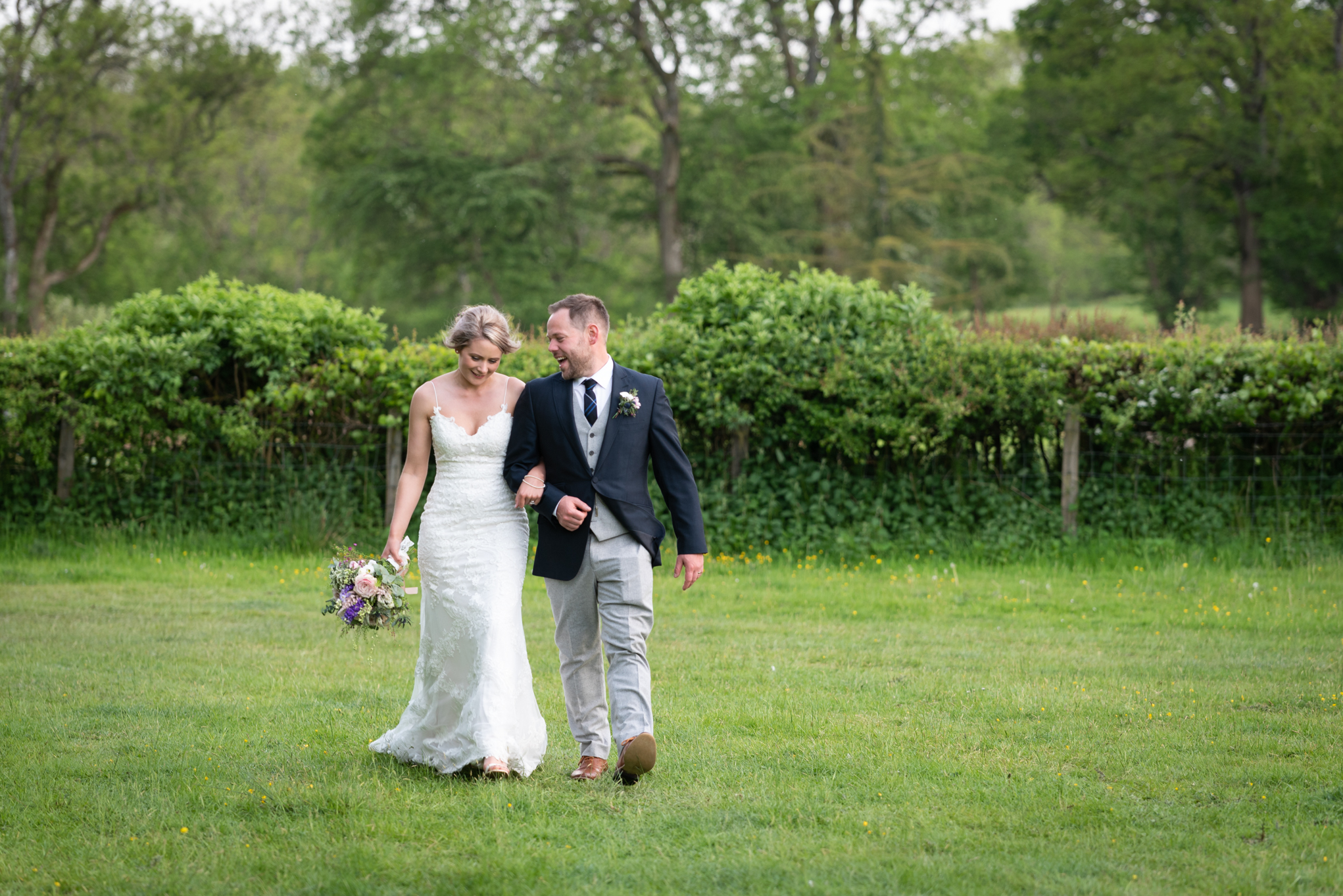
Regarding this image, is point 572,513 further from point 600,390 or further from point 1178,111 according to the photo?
point 1178,111

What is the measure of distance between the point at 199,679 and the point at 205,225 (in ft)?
106

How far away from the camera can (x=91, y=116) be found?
30406mm

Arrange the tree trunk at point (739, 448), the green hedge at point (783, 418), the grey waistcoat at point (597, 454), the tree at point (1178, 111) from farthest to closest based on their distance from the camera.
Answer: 1. the tree at point (1178, 111)
2. the tree trunk at point (739, 448)
3. the green hedge at point (783, 418)
4. the grey waistcoat at point (597, 454)

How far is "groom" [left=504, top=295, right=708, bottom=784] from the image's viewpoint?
483cm

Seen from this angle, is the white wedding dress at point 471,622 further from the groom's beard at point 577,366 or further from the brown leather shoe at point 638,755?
the brown leather shoe at point 638,755

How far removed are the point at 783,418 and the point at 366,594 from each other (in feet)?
22.4

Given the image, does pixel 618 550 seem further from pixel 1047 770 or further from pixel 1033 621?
pixel 1033 621

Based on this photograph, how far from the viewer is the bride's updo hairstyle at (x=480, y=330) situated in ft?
16.3

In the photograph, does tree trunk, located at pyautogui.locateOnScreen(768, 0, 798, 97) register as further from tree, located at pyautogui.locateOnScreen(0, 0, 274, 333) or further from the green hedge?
the green hedge

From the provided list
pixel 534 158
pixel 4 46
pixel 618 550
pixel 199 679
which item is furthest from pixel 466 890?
pixel 4 46

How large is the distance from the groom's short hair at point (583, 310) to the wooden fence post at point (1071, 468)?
283 inches

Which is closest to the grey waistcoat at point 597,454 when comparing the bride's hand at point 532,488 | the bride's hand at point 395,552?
the bride's hand at point 532,488

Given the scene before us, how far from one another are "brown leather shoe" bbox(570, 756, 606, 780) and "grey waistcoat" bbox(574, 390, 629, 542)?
0.95 metres

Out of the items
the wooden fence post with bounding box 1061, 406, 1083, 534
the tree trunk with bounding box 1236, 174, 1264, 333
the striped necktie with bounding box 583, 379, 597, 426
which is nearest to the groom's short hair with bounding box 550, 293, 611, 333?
the striped necktie with bounding box 583, 379, 597, 426
